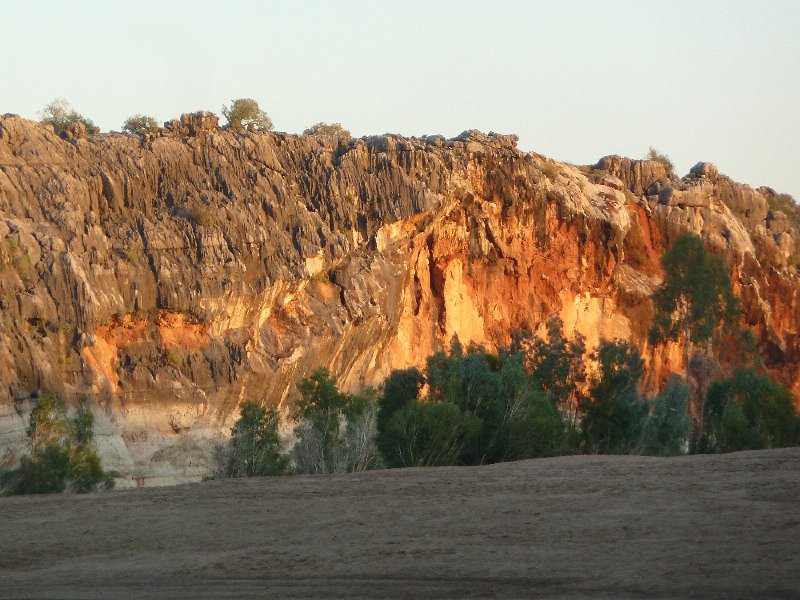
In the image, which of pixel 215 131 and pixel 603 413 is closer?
pixel 603 413

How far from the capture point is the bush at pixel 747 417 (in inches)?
1430

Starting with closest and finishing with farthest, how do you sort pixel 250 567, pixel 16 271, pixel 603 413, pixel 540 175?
pixel 250 567 < pixel 603 413 < pixel 16 271 < pixel 540 175

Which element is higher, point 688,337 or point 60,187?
point 60,187

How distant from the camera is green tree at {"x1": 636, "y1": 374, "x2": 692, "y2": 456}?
35.4 metres

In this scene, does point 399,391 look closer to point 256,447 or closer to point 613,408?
point 256,447

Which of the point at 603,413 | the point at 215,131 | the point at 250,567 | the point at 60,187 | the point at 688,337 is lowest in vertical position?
the point at 250,567

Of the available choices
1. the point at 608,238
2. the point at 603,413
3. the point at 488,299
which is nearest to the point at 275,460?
the point at 603,413

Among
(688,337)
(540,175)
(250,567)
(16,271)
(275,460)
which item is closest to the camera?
(250,567)

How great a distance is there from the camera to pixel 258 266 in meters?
47.0

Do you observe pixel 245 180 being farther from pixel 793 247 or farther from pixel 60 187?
pixel 793 247

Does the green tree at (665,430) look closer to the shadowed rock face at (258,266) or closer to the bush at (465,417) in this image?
the bush at (465,417)

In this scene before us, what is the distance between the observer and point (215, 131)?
49375 mm

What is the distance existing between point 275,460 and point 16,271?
13153mm

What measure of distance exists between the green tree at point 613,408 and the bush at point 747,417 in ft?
7.21
